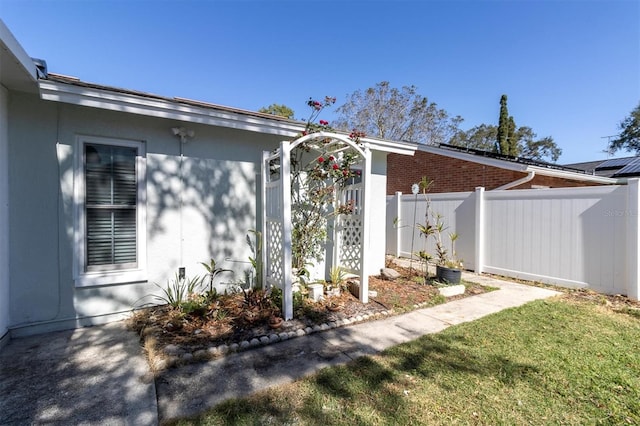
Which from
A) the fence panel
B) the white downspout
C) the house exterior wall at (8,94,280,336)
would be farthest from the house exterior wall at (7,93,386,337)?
the white downspout

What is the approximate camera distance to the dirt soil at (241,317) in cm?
363

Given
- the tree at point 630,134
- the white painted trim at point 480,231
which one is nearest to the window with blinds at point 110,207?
the white painted trim at point 480,231

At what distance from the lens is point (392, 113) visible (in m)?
24.8

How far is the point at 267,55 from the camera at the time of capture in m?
12.1

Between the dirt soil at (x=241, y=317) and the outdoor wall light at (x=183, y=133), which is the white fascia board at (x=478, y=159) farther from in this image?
the outdoor wall light at (x=183, y=133)

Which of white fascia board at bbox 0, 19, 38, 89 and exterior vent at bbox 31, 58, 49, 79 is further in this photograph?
exterior vent at bbox 31, 58, 49, 79

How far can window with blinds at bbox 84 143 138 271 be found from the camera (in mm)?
4152

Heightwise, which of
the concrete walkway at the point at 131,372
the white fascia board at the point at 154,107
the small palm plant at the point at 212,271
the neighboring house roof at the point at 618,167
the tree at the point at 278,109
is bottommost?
the concrete walkway at the point at 131,372

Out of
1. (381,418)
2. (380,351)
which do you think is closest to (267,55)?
(380,351)

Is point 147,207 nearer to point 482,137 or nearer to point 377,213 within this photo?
point 377,213

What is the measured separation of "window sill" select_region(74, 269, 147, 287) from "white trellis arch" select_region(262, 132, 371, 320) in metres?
1.86

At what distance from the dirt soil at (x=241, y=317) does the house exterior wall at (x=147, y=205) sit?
2.11 feet

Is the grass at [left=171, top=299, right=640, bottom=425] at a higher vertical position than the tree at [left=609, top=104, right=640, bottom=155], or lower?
lower

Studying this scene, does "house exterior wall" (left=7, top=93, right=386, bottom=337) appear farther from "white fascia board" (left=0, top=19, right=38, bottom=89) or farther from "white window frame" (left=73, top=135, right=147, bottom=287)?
"white fascia board" (left=0, top=19, right=38, bottom=89)
